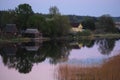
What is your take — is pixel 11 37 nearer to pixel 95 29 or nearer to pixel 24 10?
pixel 24 10

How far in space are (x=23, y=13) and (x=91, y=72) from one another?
14211 mm

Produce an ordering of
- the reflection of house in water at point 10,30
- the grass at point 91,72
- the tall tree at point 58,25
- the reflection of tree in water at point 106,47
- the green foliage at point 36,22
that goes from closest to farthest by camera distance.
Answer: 1. the grass at point 91,72
2. the reflection of tree in water at point 106,47
3. the reflection of house in water at point 10,30
4. the green foliage at point 36,22
5. the tall tree at point 58,25

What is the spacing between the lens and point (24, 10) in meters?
20.6

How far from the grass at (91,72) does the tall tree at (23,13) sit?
42.5 ft

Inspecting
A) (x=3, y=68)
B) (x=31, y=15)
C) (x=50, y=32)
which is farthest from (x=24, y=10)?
(x=3, y=68)

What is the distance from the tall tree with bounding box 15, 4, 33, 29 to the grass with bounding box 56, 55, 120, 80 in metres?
13.0

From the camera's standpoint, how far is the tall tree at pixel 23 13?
65.9ft

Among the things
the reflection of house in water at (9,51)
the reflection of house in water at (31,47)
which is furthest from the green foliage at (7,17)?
the reflection of house in water at (9,51)

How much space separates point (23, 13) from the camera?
20.5 metres

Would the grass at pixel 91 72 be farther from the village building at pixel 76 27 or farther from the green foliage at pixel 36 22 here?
the village building at pixel 76 27

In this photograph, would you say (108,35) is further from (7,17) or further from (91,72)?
(91,72)

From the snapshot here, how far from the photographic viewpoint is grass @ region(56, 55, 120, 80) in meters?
6.22

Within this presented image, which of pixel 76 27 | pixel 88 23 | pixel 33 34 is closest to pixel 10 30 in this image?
pixel 33 34

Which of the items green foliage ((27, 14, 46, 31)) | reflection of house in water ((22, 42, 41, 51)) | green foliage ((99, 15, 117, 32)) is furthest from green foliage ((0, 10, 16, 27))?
green foliage ((99, 15, 117, 32))
